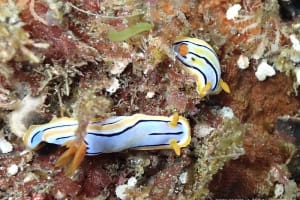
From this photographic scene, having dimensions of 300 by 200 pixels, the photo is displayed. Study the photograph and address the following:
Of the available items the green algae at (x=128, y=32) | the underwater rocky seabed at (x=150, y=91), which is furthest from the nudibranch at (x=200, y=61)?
the green algae at (x=128, y=32)

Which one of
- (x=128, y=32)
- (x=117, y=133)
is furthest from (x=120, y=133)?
(x=128, y=32)

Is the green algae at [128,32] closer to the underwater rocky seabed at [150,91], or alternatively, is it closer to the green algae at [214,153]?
the underwater rocky seabed at [150,91]

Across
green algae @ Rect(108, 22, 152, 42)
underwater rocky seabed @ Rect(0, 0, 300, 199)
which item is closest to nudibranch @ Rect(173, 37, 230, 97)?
underwater rocky seabed @ Rect(0, 0, 300, 199)

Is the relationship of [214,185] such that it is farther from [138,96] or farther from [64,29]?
[64,29]

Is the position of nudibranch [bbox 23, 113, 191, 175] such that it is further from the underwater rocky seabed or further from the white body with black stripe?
the underwater rocky seabed

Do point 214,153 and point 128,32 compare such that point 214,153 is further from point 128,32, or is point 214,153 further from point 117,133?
point 128,32

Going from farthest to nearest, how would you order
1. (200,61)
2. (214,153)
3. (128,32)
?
(214,153) → (200,61) → (128,32)

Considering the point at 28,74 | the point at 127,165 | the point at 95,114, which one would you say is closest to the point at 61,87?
the point at 28,74
